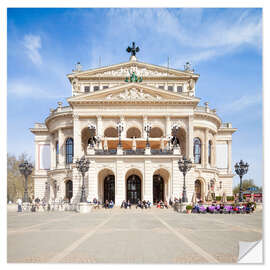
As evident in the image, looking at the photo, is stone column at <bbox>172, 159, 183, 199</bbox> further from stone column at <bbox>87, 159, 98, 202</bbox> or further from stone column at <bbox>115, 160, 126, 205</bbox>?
stone column at <bbox>87, 159, 98, 202</bbox>

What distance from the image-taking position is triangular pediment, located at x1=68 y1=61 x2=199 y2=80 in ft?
215

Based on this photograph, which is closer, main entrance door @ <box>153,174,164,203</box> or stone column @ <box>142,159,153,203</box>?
stone column @ <box>142,159,153,203</box>

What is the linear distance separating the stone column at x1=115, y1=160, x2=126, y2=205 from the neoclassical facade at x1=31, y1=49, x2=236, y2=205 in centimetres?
13

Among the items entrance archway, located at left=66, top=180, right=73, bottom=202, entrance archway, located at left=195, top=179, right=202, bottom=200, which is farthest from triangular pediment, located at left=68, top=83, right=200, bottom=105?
entrance archway, located at left=195, top=179, right=202, bottom=200

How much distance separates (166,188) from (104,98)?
18032 millimetres

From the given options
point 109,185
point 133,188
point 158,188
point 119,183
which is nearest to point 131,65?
point 109,185

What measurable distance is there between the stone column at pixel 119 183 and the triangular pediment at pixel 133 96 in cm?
1363

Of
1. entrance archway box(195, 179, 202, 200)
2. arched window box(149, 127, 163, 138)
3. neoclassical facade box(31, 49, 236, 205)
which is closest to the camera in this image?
neoclassical facade box(31, 49, 236, 205)

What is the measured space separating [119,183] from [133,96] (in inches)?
657

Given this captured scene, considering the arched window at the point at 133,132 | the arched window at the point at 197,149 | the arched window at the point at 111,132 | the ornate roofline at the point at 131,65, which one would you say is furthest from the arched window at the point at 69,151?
the arched window at the point at 197,149

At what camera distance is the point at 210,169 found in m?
63.1

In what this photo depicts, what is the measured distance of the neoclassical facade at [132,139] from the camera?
47.6 metres

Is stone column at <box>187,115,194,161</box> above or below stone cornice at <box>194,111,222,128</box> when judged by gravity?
below
